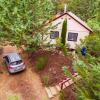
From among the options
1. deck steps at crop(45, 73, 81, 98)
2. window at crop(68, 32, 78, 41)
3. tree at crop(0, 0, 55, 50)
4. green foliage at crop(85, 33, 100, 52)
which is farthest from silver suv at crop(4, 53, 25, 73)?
window at crop(68, 32, 78, 41)

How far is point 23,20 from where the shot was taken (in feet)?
77.6

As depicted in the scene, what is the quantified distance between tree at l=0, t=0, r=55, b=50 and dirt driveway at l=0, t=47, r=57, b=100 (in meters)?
3.07

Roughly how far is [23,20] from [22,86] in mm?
6129

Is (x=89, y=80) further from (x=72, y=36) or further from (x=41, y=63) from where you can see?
(x=72, y=36)

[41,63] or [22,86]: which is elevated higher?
[41,63]

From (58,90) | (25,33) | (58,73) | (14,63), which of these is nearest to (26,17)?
(25,33)

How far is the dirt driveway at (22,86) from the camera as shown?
21.3 metres

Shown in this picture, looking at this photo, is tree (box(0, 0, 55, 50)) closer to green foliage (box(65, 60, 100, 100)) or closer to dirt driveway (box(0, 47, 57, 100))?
dirt driveway (box(0, 47, 57, 100))

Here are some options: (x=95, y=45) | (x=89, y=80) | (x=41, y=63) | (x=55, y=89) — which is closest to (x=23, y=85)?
(x=41, y=63)

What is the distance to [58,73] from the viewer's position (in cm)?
2286

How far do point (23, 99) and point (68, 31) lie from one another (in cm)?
1214

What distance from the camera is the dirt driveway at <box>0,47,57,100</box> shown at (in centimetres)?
2131

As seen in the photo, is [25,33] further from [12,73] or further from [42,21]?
[12,73]

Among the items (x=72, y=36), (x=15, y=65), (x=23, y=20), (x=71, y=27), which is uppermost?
(x=23, y=20)
